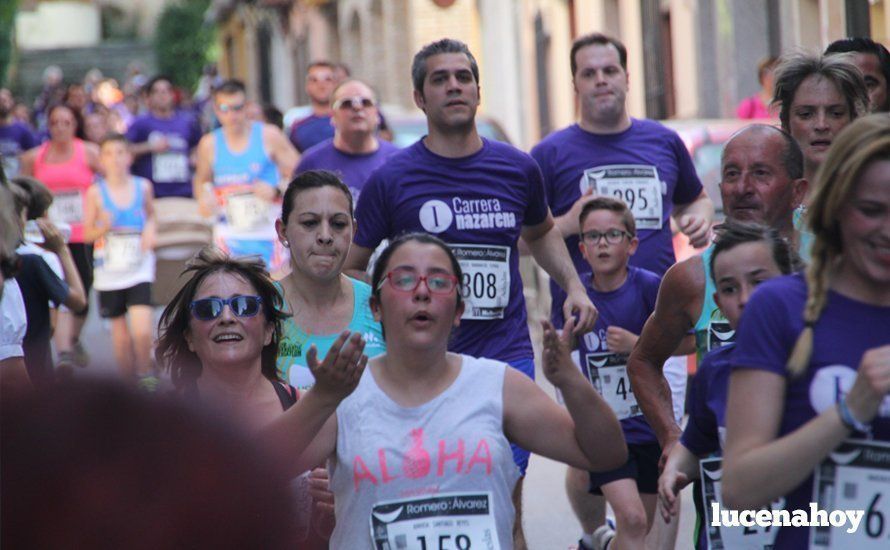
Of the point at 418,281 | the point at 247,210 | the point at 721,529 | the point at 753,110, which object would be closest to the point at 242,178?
the point at 247,210

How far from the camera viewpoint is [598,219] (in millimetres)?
7309

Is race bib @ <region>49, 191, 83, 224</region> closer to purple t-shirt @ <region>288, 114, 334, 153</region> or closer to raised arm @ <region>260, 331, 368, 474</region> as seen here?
purple t-shirt @ <region>288, 114, 334, 153</region>

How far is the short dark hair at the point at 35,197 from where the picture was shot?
8.29 meters

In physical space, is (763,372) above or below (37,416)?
below

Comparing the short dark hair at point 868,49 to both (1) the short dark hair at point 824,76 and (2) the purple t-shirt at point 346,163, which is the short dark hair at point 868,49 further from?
(2) the purple t-shirt at point 346,163

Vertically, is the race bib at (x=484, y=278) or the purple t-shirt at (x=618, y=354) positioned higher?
the race bib at (x=484, y=278)

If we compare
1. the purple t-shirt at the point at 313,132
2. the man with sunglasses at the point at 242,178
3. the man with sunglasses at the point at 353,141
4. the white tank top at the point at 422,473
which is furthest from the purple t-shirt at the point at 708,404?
the purple t-shirt at the point at 313,132

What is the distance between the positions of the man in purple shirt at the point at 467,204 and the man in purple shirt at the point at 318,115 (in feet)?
19.7

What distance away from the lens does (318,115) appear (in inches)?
509

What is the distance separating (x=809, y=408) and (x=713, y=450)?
3.42 feet

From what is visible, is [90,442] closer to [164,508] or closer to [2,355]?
[164,508]

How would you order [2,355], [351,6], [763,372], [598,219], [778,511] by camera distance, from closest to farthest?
[763,372] < [778,511] < [2,355] < [598,219] < [351,6]

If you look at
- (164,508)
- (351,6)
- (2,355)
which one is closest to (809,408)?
(164,508)

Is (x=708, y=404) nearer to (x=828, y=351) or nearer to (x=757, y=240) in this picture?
(x=757, y=240)
